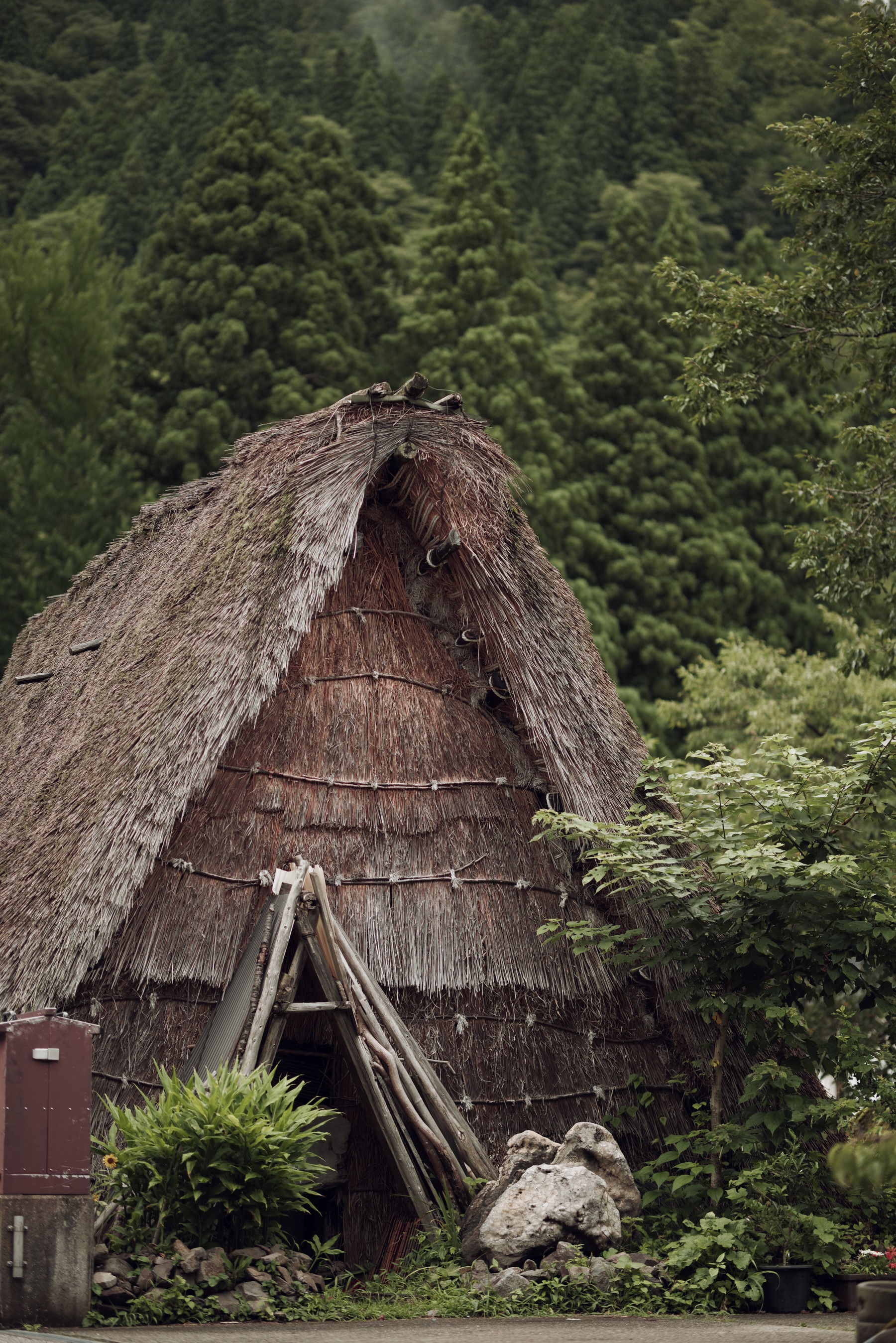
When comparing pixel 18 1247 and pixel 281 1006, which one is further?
pixel 281 1006

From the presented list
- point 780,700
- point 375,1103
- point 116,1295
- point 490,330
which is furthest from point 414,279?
point 116,1295

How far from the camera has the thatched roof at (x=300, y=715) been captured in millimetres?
9891

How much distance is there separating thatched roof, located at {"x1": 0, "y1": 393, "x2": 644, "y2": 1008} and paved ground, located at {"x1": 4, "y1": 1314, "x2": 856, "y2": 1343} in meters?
2.56

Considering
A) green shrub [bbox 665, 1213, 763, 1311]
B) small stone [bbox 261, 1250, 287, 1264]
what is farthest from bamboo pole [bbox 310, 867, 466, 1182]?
green shrub [bbox 665, 1213, 763, 1311]

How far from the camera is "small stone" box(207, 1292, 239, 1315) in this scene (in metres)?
7.94

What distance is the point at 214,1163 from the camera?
828cm

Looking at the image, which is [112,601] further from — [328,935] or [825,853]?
[825,853]

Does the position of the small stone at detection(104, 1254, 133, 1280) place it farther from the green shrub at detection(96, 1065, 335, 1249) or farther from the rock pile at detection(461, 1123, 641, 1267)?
the rock pile at detection(461, 1123, 641, 1267)

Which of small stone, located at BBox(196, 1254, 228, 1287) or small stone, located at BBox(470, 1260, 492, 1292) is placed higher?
small stone, located at BBox(470, 1260, 492, 1292)

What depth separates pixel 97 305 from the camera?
34.0 metres

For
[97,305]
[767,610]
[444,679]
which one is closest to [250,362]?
[97,305]

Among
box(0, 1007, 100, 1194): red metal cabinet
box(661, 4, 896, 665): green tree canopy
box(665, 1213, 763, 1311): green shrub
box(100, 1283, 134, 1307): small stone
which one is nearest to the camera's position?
box(0, 1007, 100, 1194): red metal cabinet

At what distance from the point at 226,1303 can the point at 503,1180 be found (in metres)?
1.99

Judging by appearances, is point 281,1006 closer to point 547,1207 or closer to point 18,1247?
point 547,1207
